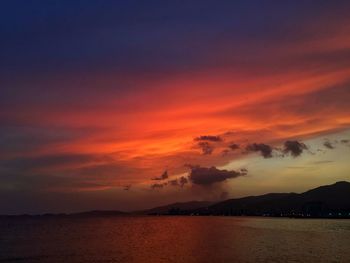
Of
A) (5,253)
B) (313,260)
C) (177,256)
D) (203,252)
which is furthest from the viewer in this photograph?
(5,253)

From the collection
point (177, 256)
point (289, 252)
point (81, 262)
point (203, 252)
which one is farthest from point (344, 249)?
point (81, 262)

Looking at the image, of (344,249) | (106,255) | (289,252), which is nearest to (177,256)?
(106,255)

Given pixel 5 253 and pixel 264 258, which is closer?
pixel 264 258

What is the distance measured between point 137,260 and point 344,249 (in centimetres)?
4152

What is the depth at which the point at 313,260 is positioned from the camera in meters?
71.9

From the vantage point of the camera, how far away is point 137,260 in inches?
2995

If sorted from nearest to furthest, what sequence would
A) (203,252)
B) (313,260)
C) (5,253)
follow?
(313,260) < (203,252) < (5,253)

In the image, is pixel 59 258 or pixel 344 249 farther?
pixel 344 249

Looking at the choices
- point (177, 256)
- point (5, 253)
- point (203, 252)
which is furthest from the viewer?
point (5, 253)

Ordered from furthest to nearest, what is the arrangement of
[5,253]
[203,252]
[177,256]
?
[5,253] → [203,252] → [177,256]

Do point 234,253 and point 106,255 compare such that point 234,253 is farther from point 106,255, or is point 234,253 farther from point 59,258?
point 59,258

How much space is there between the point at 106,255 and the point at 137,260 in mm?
12015

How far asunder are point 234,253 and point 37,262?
34278mm

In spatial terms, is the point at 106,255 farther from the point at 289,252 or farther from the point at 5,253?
the point at 289,252
